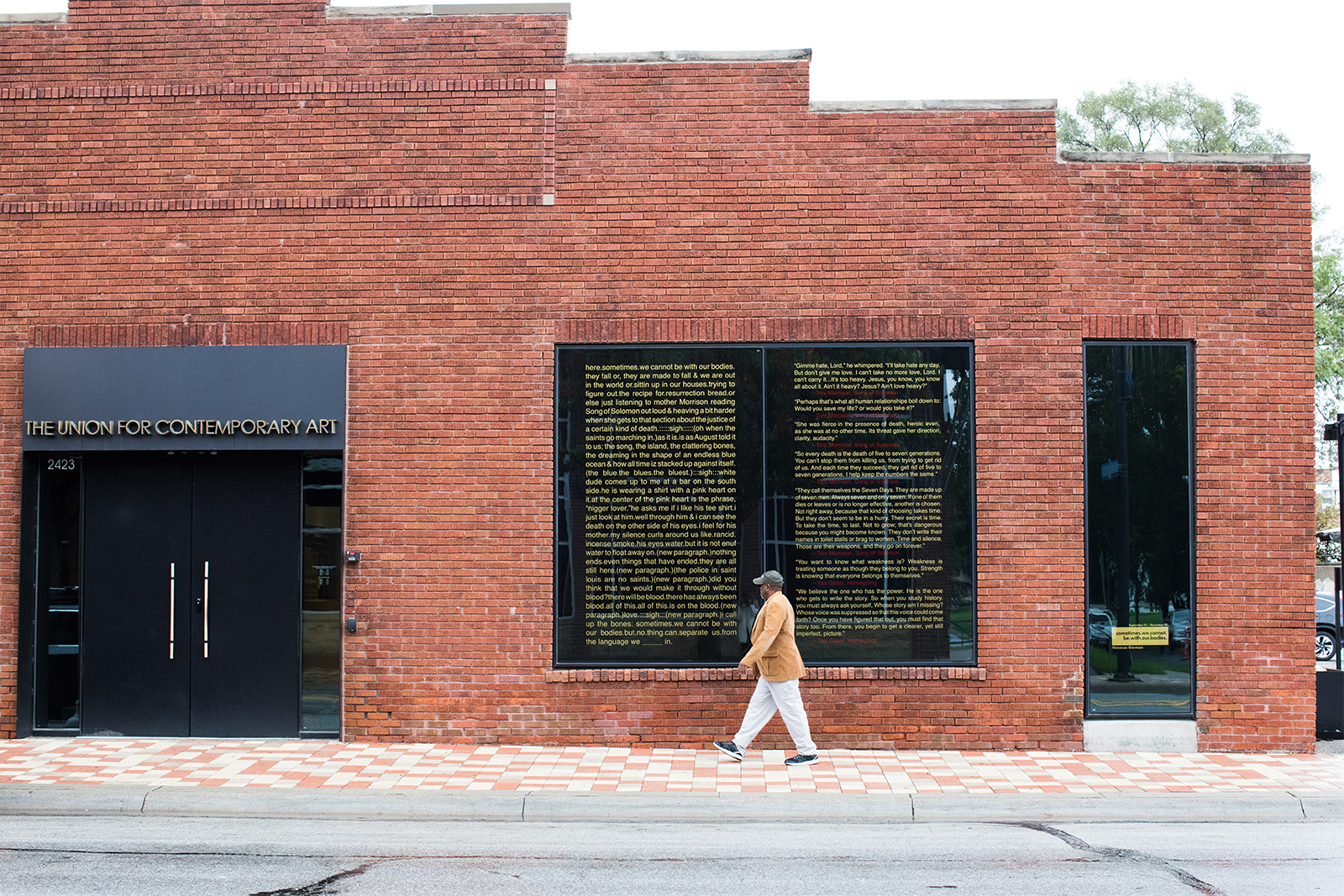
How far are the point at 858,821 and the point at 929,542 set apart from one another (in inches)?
114

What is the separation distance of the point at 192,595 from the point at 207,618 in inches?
10.3

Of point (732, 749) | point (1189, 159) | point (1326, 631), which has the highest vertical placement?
point (1189, 159)

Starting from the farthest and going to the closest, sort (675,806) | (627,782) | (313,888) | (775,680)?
(775,680) < (627,782) < (675,806) < (313,888)

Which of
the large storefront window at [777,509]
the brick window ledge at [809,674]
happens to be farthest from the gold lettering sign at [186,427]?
the brick window ledge at [809,674]

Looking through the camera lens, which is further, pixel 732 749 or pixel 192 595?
pixel 192 595

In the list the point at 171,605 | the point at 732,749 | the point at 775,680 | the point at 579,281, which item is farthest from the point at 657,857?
the point at 171,605

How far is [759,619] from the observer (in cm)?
905

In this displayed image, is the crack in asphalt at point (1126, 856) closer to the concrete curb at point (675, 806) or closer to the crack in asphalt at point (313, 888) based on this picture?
the concrete curb at point (675, 806)

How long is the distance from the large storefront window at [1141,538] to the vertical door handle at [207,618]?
794 centimetres

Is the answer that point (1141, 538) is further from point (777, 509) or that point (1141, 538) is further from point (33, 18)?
point (33, 18)

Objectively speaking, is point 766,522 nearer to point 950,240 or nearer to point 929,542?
point 929,542

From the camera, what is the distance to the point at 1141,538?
9703 mm

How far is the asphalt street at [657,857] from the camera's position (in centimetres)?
606

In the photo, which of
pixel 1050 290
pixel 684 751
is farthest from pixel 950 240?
pixel 684 751
